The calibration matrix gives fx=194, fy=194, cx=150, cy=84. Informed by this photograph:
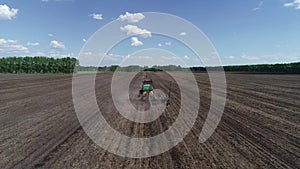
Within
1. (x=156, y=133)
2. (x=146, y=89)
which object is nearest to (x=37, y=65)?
(x=146, y=89)

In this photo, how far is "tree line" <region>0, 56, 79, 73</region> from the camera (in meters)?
63.4

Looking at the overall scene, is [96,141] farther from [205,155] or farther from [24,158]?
[205,155]

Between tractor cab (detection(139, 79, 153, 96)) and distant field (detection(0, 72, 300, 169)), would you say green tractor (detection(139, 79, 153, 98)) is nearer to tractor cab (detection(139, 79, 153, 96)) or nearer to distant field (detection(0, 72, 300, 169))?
tractor cab (detection(139, 79, 153, 96))

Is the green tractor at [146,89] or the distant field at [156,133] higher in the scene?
the green tractor at [146,89]

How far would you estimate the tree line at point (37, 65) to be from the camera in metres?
63.4

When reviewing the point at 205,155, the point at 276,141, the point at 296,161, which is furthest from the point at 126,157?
the point at 276,141

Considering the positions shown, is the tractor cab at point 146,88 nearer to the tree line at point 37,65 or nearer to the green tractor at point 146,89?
the green tractor at point 146,89

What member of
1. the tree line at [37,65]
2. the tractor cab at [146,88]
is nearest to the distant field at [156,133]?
the tractor cab at [146,88]

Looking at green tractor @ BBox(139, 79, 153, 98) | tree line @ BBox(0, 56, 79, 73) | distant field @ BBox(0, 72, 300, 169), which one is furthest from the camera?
tree line @ BBox(0, 56, 79, 73)

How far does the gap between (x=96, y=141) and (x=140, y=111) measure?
140 inches

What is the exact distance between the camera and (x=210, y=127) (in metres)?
6.53

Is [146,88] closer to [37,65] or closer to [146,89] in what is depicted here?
[146,89]

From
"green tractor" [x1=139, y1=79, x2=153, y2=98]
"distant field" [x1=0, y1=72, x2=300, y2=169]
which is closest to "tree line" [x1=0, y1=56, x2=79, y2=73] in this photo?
"green tractor" [x1=139, y1=79, x2=153, y2=98]

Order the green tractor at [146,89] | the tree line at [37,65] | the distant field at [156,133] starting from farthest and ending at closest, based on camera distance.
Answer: the tree line at [37,65] → the green tractor at [146,89] → the distant field at [156,133]
